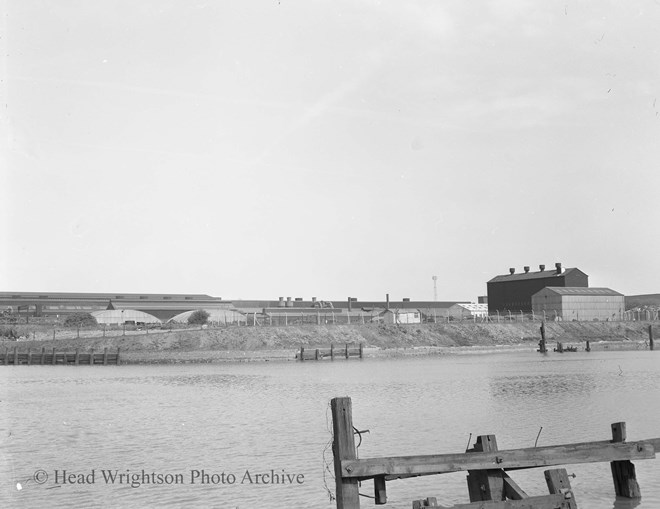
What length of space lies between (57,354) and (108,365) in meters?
7.05

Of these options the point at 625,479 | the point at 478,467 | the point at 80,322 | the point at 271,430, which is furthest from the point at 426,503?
the point at 80,322

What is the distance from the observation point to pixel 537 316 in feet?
429

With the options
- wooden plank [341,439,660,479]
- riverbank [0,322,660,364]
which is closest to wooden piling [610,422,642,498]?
wooden plank [341,439,660,479]

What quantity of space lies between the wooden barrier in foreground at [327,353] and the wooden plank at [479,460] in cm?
7227

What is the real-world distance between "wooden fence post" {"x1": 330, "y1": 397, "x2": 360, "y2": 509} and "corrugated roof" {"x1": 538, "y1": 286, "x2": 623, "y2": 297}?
407 ft

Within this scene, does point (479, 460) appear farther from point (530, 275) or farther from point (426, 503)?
point (530, 275)

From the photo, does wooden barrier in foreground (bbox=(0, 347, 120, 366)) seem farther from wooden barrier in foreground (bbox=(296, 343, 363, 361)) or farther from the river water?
the river water

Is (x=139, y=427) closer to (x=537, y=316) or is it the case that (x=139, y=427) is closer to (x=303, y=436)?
(x=303, y=436)

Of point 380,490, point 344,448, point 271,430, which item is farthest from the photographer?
point 271,430

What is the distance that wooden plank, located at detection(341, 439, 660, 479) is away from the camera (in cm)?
1362

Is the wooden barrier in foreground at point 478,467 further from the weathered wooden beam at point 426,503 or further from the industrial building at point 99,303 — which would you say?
the industrial building at point 99,303

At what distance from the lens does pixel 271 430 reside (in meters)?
30.0

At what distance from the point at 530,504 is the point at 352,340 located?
8929 cm

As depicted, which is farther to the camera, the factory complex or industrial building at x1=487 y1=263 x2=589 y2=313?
industrial building at x1=487 y1=263 x2=589 y2=313
